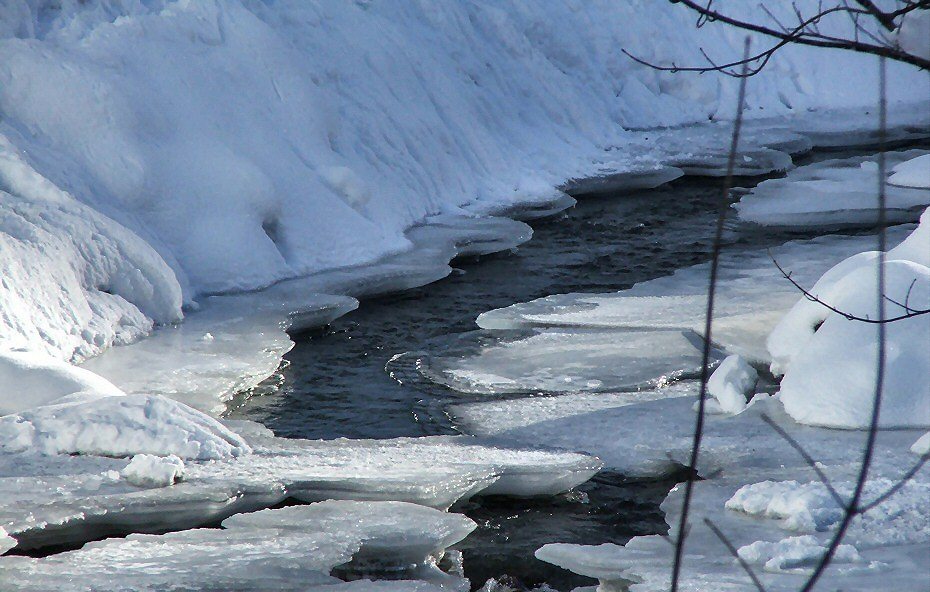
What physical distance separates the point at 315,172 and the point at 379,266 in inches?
52.7

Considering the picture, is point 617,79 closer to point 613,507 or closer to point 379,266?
point 379,266

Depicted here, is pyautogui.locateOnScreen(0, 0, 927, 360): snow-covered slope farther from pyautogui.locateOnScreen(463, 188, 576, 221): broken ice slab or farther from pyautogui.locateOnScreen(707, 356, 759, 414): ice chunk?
pyautogui.locateOnScreen(707, 356, 759, 414): ice chunk

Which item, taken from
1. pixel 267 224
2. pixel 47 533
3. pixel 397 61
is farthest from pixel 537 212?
pixel 47 533

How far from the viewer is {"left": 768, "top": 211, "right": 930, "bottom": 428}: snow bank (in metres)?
5.34

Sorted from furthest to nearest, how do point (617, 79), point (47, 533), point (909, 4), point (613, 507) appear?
point (617, 79) → point (613, 507) → point (47, 533) → point (909, 4)

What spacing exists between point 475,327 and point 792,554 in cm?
407

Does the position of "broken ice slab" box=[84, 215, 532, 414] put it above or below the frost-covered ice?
below

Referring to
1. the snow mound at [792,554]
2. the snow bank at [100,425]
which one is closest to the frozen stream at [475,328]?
the snow mound at [792,554]

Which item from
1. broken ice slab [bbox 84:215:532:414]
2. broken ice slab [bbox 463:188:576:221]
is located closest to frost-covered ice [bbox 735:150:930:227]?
broken ice slab [bbox 463:188:576:221]

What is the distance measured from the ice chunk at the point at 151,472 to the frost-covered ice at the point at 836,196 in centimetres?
792

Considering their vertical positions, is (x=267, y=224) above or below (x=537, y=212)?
below

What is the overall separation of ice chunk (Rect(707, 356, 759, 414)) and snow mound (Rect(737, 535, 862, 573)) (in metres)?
1.88

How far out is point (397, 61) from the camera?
41.5 feet

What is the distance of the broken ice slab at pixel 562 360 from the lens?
245 inches
